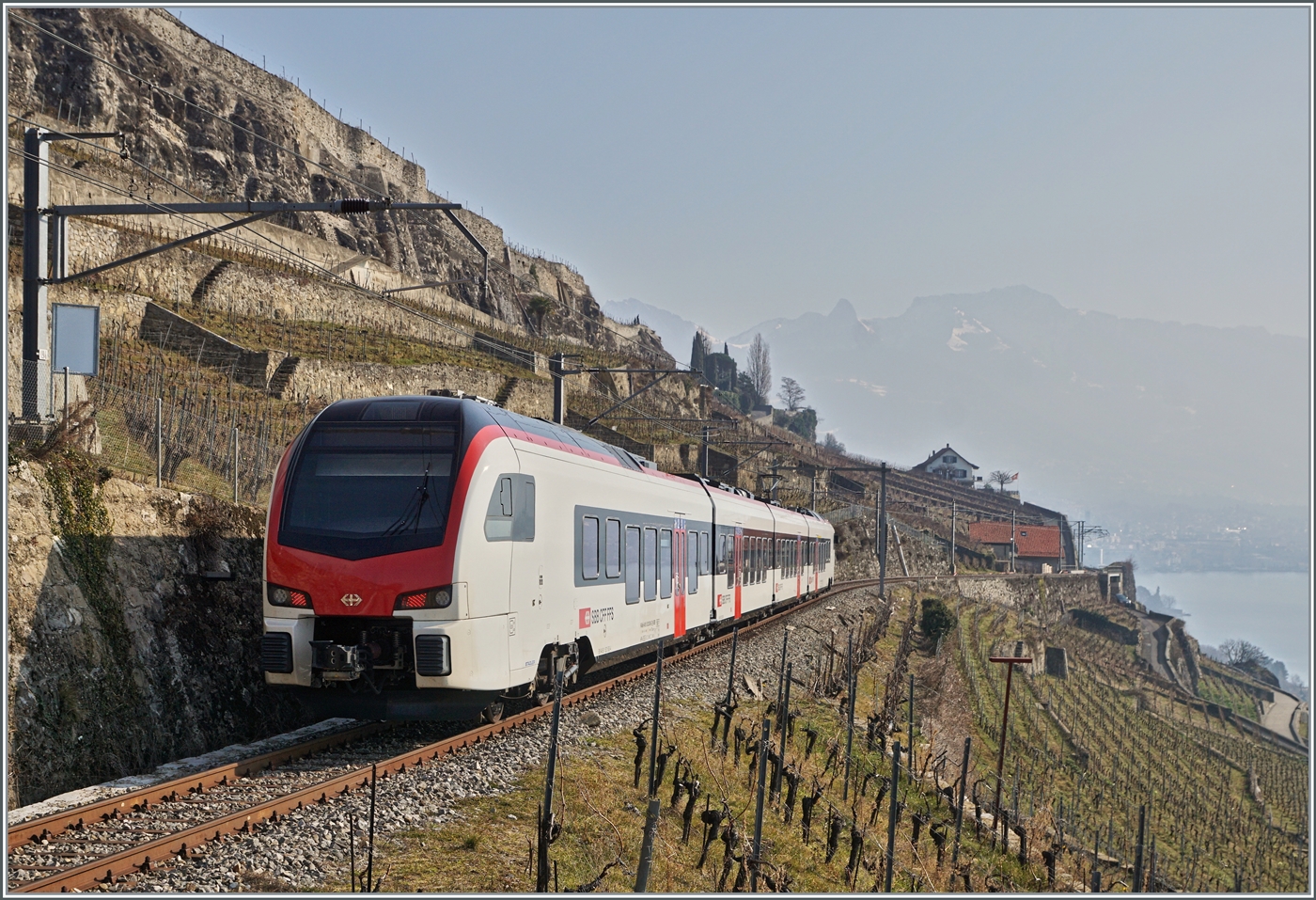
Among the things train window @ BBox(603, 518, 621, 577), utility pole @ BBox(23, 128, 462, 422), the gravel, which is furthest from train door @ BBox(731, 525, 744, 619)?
utility pole @ BBox(23, 128, 462, 422)

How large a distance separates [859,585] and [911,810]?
39494 mm

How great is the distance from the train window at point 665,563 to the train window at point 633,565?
4.35ft

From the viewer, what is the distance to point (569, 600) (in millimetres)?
14305

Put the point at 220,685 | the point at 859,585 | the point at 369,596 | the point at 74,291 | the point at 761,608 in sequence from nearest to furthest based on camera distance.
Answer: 1. the point at 369,596
2. the point at 220,685
3. the point at 761,608
4. the point at 74,291
5. the point at 859,585

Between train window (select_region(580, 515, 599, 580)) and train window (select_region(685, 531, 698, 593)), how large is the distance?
5.35 meters

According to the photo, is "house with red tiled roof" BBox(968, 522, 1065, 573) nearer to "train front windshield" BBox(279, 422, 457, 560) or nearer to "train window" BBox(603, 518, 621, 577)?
"train window" BBox(603, 518, 621, 577)

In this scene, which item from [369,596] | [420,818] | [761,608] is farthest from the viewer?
[761,608]

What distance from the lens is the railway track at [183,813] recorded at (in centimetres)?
754

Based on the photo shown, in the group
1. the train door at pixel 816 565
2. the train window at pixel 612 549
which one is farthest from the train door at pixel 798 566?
the train window at pixel 612 549

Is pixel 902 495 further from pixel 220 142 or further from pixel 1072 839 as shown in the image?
pixel 1072 839

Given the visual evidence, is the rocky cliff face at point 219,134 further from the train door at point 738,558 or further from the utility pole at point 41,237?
the utility pole at point 41,237

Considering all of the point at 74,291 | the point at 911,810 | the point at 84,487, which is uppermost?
the point at 74,291

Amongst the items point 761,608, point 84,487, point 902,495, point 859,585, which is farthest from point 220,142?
point 902,495

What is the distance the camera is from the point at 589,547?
15.1 m
